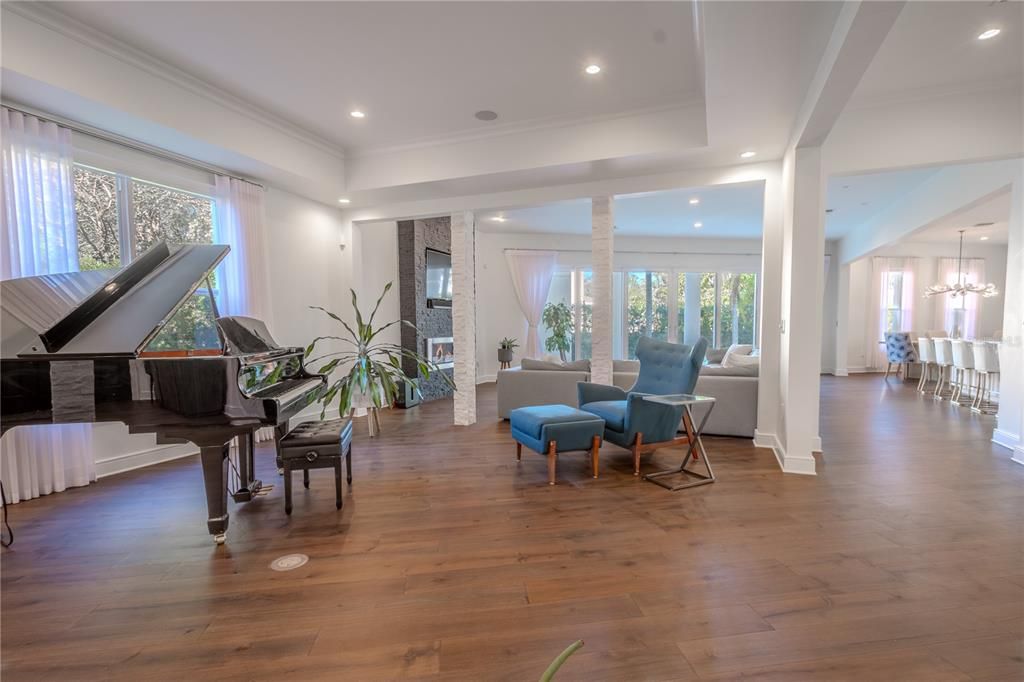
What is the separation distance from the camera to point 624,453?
406 centimetres

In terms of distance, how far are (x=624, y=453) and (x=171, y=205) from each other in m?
4.88

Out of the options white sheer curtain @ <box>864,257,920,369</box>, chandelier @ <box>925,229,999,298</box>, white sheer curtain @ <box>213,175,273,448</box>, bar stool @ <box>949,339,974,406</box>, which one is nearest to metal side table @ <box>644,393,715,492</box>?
white sheer curtain @ <box>213,175,273,448</box>

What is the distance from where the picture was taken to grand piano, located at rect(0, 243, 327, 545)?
2.15m

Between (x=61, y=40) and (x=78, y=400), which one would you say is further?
(x=61, y=40)

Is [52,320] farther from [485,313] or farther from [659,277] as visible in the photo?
[659,277]

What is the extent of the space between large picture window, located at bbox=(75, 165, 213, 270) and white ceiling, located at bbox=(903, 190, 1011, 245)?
8.63 metres

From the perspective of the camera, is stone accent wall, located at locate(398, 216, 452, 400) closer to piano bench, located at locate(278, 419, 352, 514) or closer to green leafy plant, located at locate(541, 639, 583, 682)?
piano bench, located at locate(278, 419, 352, 514)

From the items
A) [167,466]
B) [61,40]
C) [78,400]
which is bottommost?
[167,466]

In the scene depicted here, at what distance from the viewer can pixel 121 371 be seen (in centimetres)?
220

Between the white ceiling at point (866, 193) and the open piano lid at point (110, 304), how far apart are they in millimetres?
5964

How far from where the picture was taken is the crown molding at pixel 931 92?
10.8 ft

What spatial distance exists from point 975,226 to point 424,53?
385 inches

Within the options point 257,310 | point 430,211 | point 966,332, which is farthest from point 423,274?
point 966,332

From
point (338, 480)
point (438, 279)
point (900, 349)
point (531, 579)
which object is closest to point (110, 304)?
point (338, 480)
